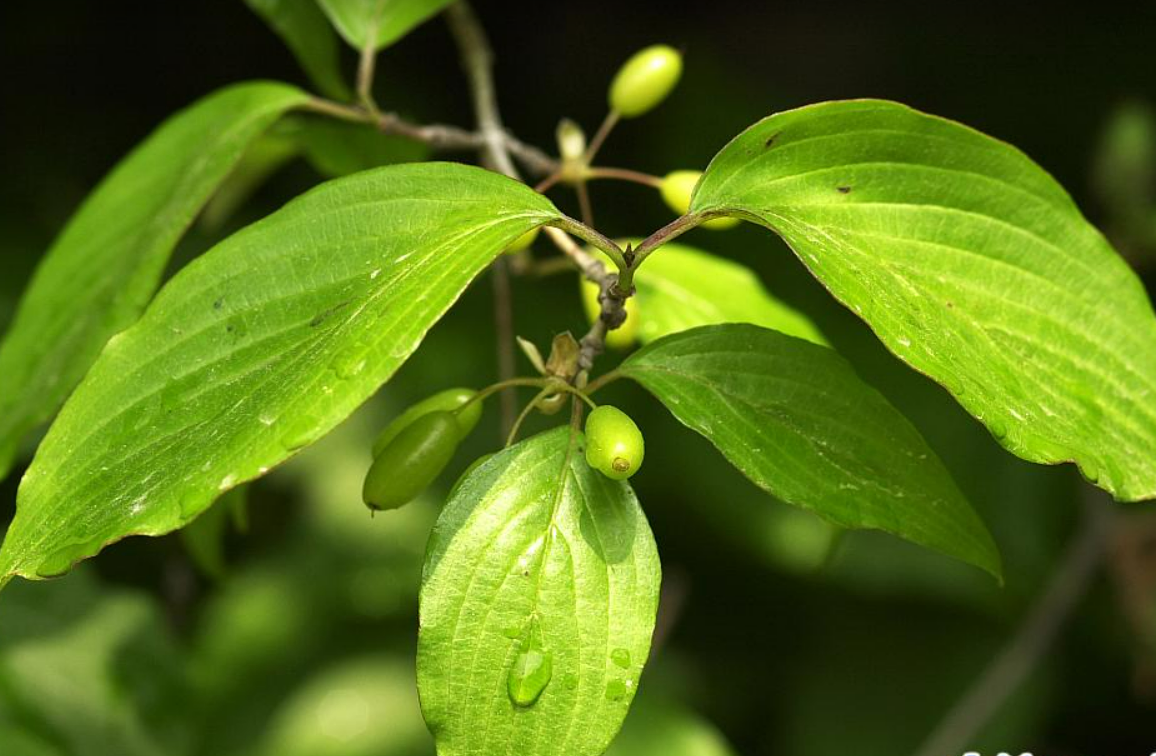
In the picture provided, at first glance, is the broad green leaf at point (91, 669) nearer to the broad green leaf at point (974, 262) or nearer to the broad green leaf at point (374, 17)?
the broad green leaf at point (374, 17)

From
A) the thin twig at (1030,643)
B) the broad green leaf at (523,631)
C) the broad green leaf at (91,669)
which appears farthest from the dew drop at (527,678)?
the thin twig at (1030,643)

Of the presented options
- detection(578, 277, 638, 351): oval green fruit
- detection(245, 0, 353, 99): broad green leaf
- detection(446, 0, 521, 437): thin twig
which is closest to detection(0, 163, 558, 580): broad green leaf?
detection(578, 277, 638, 351): oval green fruit

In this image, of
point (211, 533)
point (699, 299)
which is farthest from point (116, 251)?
point (699, 299)

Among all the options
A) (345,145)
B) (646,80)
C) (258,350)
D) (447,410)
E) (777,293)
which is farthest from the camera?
(777,293)

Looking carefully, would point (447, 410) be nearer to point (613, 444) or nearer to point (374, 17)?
point (613, 444)

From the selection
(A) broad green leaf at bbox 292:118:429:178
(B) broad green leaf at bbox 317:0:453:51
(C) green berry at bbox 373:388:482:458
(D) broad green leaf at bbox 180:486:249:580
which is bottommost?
(C) green berry at bbox 373:388:482:458

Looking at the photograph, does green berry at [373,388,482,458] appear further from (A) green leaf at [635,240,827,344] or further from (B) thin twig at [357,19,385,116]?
(B) thin twig at [357,19,385,116]

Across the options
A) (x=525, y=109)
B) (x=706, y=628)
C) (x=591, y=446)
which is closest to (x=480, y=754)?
(x=591, y=446)
